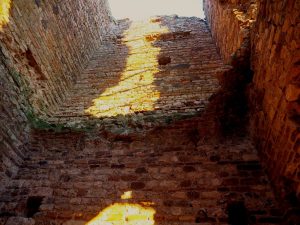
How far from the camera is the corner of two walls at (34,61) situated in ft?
13.8

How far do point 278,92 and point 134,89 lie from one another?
10.4 feet

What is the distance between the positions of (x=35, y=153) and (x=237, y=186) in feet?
8.80

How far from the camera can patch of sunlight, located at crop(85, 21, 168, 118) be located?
5.05 metres

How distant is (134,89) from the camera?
5.68 meters

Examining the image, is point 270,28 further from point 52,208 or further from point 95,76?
point 95,76

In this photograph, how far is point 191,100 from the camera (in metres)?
4.92

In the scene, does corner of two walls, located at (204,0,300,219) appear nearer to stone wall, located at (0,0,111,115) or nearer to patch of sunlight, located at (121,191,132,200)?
patch of sunlight, located at (121,191,132,200)

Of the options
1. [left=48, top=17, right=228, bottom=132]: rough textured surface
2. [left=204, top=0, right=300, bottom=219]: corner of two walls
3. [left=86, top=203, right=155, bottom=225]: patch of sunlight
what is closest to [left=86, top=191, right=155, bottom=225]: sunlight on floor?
[left=86, top=203, right=155, bottom=225]: patch of sunlight

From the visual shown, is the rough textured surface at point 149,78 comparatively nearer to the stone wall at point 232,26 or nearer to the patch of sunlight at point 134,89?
the patch of sunlight at point 134,89

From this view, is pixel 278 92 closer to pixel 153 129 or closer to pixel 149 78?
pixel 153 129

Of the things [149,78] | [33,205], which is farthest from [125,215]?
[149,78]

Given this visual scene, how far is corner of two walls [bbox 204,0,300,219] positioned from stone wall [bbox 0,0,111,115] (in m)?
2.99

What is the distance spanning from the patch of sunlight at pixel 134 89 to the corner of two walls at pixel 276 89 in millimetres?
1702

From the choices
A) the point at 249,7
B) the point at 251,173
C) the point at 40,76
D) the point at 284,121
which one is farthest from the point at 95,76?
the point at 284,121
